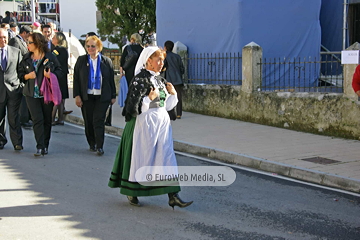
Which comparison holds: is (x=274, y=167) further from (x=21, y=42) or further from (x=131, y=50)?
(x=21, y=42)

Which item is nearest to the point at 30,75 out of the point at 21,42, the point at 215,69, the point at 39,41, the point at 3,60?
the point at 39,41

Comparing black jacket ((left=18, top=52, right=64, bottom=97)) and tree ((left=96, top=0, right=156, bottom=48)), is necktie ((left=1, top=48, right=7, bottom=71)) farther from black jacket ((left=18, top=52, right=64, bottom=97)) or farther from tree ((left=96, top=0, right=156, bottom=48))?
tree ((left=96, top=0, right=156, bottom=48))

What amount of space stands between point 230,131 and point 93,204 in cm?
565

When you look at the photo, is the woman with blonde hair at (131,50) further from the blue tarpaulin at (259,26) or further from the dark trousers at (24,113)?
the blue tarpaulin at (259,26)

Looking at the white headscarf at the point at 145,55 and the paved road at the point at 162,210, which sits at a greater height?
the white headscarf at the point at 145,55

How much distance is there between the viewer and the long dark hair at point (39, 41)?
8516 mm

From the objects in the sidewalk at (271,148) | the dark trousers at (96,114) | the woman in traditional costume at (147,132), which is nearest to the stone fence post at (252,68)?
the sidewalk at (271,148)

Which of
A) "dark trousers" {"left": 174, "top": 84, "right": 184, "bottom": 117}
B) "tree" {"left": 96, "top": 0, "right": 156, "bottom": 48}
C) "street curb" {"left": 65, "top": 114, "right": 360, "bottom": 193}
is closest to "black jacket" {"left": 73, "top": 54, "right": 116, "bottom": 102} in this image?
"street curb" {"left": 65, "top": 114, "right": 360, "bottom": 193}

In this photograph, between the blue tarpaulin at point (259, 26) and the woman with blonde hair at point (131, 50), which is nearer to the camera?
the woman with blonde hair at point (131, 50)

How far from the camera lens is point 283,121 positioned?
11.6m

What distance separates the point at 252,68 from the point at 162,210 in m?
7.13

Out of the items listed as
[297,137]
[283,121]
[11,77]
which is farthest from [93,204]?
[283,121]

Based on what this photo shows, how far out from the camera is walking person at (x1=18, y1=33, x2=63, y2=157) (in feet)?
28.1

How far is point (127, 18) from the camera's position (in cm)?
2948
